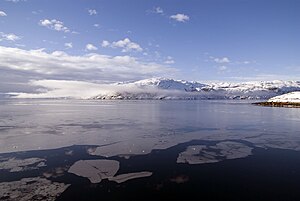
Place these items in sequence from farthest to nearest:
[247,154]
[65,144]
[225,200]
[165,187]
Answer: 1. [65,144]
2. [247,154]
3. [165,187]
4. [225,200]

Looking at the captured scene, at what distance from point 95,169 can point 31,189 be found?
3103mm

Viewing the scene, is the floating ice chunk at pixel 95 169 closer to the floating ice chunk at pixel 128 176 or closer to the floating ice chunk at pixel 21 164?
the floating ice chunk at pixel 128 176

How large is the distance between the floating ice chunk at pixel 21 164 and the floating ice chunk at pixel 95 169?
178cm

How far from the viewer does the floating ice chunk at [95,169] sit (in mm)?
11781

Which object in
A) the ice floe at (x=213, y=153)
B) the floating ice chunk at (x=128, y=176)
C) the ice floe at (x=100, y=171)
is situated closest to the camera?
the floating ice chunk at (x=128, y=176)

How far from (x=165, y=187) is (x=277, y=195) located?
3915 mm

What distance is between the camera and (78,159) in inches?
572

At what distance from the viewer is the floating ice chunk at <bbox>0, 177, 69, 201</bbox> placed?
948 centimetres

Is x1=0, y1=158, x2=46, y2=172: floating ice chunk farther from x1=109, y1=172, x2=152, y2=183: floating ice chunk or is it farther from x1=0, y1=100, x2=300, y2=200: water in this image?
x1=109, y1=172, x2=152, y2=183: floating ice chunk

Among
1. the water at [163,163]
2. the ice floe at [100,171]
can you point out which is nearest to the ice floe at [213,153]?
the water at [163,163]

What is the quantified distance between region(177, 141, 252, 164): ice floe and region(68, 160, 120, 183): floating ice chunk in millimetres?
3481

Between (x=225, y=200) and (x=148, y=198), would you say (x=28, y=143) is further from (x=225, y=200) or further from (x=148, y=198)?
(x=225, y=200)

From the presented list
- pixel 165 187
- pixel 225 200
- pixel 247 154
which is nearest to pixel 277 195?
pixel 225 200

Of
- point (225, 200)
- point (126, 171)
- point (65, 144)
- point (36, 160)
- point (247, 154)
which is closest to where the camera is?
point (225, 200)
